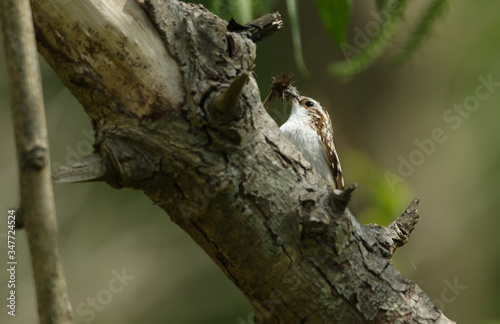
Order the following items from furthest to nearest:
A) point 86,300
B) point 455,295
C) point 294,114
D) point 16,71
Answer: point 86,300 < point 455,295 < point 294,114 < point 16,71

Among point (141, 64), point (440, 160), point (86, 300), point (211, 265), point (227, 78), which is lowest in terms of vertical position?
point (86, 300)

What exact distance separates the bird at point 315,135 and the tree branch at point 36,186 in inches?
117

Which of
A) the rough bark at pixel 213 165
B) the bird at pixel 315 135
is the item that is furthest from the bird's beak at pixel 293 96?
the rough bark at pixel 213 165

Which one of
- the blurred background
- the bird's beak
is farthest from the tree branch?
the bird's beak

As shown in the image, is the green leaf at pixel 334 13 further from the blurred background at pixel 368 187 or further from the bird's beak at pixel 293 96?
the bird's beak at pixel 293 96

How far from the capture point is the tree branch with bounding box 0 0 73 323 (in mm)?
996

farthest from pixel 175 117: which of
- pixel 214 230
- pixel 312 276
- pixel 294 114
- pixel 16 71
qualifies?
pixel 294 114

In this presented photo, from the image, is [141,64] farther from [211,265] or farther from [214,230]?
[211,265]

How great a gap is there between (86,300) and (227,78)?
13.4 feet

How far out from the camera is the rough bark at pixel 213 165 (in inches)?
69.4

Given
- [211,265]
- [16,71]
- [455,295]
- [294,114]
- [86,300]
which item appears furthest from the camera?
[211,265]

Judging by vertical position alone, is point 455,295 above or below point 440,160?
below

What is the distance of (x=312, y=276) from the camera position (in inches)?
70.3

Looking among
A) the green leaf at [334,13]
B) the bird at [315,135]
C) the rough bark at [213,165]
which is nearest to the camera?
the rough bark at [213,165]
